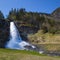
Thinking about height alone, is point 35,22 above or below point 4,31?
above

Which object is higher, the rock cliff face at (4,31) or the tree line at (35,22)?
the tree line at (35,22)

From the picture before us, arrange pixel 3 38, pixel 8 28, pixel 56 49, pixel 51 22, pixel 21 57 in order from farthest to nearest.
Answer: pixel 51 22 → pixel 8 28 → pixel 3 38 → pixel 56 49 → pixel 21 57

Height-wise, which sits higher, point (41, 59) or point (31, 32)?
point (31, 32)

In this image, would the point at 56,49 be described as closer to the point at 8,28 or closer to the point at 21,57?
the point at 8,28

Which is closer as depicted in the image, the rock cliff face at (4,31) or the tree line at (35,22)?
the rock cliff face at (4,31)

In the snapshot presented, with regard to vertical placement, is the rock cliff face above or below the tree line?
below

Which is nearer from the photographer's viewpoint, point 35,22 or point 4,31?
point 4,31

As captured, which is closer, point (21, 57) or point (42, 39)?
point (21, 57)

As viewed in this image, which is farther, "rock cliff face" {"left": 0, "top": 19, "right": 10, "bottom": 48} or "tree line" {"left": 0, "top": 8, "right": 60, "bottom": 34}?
"tree line" {"left": 0, "top": 8, "right": 60, "bottom": 34}

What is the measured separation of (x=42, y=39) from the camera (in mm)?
80188

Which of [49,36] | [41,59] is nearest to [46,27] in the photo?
[49,36]

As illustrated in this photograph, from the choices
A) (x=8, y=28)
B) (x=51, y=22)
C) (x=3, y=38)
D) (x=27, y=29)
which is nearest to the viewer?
(x=3, y=38)

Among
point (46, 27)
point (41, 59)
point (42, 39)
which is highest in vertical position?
point (46, 27)

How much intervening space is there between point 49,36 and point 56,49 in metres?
15.9
